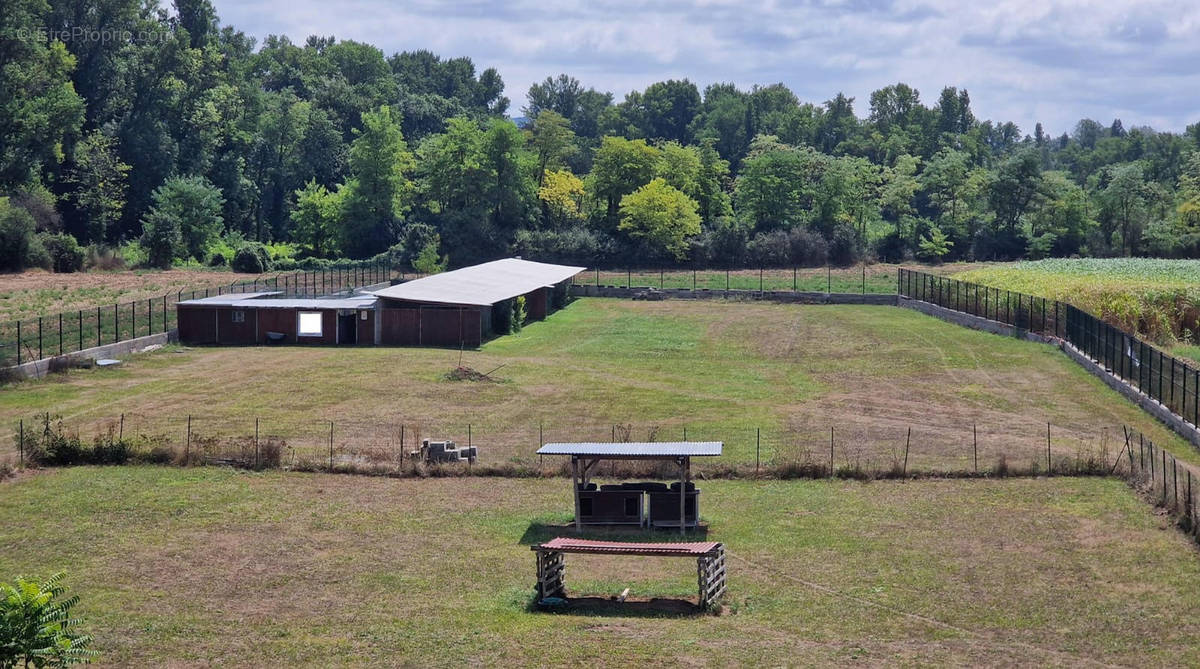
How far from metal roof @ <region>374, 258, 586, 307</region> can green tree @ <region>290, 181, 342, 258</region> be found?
125 ft

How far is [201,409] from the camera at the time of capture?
45.6m

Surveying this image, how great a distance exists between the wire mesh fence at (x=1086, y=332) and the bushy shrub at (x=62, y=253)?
5949 centimetres

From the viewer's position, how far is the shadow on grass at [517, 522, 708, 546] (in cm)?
3039

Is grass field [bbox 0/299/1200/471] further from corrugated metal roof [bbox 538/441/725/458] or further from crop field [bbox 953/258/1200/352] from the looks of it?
corrugated metal roof [bbox 538/441/725/458]

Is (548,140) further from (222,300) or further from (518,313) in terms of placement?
(222,300)

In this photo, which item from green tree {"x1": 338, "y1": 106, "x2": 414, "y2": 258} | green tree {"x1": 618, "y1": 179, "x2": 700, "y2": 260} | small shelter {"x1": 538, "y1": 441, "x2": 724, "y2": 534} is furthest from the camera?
green tree {"x1": 338, "y1": 106, "x2": 414, "y2": 258}

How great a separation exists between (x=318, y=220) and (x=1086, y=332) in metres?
86.6

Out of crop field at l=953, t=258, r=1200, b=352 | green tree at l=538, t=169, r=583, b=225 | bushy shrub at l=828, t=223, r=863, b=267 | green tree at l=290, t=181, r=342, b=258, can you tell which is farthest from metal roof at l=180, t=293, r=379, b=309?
green tree at l=538, t=169, r=583, b=225

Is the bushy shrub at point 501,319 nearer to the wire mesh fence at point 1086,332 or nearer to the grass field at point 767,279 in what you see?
the wire mesh fence at point 1086,332

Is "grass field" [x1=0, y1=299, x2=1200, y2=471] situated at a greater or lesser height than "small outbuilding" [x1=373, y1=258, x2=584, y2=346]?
lesser

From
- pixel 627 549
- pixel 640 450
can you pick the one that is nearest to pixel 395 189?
pixel 640 450

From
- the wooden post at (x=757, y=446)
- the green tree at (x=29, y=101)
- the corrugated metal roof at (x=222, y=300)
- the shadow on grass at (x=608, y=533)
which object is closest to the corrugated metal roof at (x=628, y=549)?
the shadow on grass at (x=608, y=533)

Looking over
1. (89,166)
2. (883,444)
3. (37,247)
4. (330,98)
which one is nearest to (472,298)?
(883,444)

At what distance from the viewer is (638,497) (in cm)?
3166
